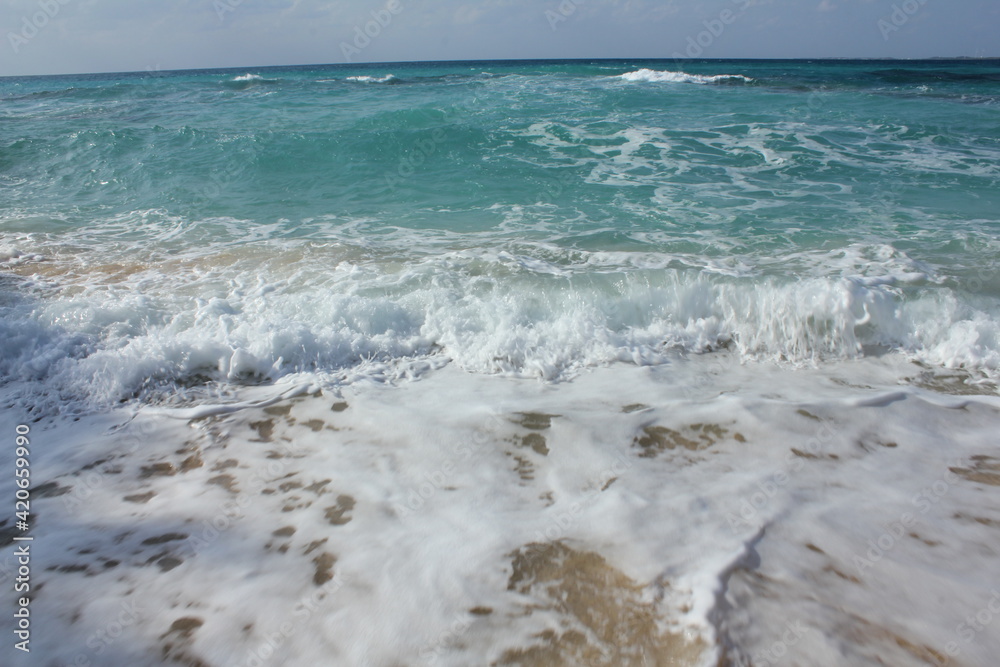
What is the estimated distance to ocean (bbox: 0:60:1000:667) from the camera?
1.99 meters

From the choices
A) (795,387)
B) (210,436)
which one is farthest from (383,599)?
(795,387)

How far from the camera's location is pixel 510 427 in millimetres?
3217

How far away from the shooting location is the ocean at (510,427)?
199 centimetres

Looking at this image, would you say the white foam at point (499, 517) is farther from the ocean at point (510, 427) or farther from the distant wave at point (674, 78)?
the distant wave at point (674, 78)

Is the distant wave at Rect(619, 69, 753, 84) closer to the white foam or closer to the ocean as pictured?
the ocean

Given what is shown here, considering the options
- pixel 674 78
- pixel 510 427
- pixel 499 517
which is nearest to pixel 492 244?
pixel 510 427

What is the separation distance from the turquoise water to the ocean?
50 millimetres

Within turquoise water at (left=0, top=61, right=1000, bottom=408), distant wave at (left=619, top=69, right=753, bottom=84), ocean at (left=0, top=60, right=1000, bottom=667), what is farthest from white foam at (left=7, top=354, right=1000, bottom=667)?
distant wave at (left=619, top=69, right=753, bottom=84)

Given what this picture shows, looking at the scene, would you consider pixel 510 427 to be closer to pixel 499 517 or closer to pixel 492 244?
pixel 499 517

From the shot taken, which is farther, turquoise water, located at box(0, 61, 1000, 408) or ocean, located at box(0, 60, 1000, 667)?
turquoise water, located at box(0, 61, 1000, 408)

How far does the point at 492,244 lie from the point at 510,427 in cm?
361

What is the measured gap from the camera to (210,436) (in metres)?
3.21

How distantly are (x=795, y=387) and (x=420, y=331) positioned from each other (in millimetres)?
2875

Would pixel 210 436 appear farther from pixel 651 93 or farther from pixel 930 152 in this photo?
pixel 651 93
